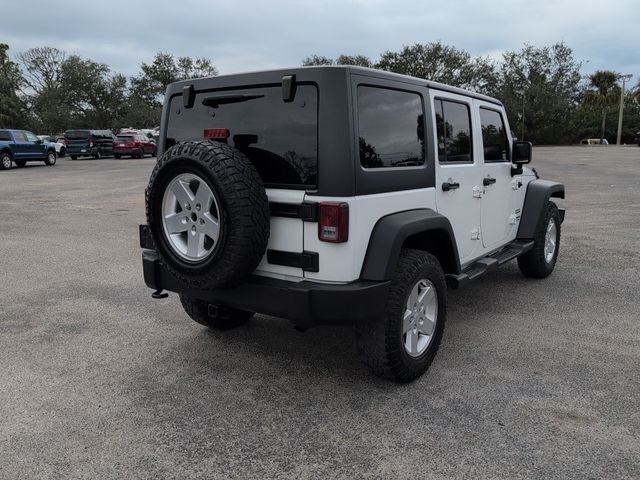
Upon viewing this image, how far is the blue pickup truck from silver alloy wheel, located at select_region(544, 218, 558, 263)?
947 inches

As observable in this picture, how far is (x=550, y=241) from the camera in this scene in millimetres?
6012

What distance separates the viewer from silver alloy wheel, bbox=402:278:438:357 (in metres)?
3.39

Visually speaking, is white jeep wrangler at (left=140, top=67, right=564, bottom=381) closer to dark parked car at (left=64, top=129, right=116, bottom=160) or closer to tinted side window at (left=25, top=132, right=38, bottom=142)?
tinted side window at (left=25, top=132, right=38, bottom=142)

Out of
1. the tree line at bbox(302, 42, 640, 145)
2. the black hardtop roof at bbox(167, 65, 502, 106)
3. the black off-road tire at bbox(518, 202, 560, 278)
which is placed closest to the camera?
the black hardtop roof at bbox(167, 65, 502, 106)

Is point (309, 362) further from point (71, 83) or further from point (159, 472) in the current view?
point (71, 83)

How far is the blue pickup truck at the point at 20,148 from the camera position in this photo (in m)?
23.5

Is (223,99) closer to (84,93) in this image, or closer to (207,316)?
(207,316)

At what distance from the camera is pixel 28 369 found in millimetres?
3709

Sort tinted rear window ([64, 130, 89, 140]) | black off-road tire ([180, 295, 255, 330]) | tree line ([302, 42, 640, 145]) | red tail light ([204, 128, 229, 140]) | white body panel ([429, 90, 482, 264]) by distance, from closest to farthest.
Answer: red tail light ([204, 128, 229, 140])
white body panel ([429, 90, 482, 264])
black off-road tire ([180, 295, 255, 330])
tinted rear window ([64, 130, 89, 140])
tree line ([302, 42, 640, 145])

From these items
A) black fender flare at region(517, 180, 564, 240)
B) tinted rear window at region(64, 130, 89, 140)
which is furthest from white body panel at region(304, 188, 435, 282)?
tinted rear window at region(64, 130, 89, 140)

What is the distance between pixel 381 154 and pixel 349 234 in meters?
0.61

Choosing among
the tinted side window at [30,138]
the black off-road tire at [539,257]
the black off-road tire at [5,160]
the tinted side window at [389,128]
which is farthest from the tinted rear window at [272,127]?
the tinted side window at [30,138]

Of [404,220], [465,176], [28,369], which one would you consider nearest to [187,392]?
A: [28,369]

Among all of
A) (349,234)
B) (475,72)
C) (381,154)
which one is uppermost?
(475,72)
